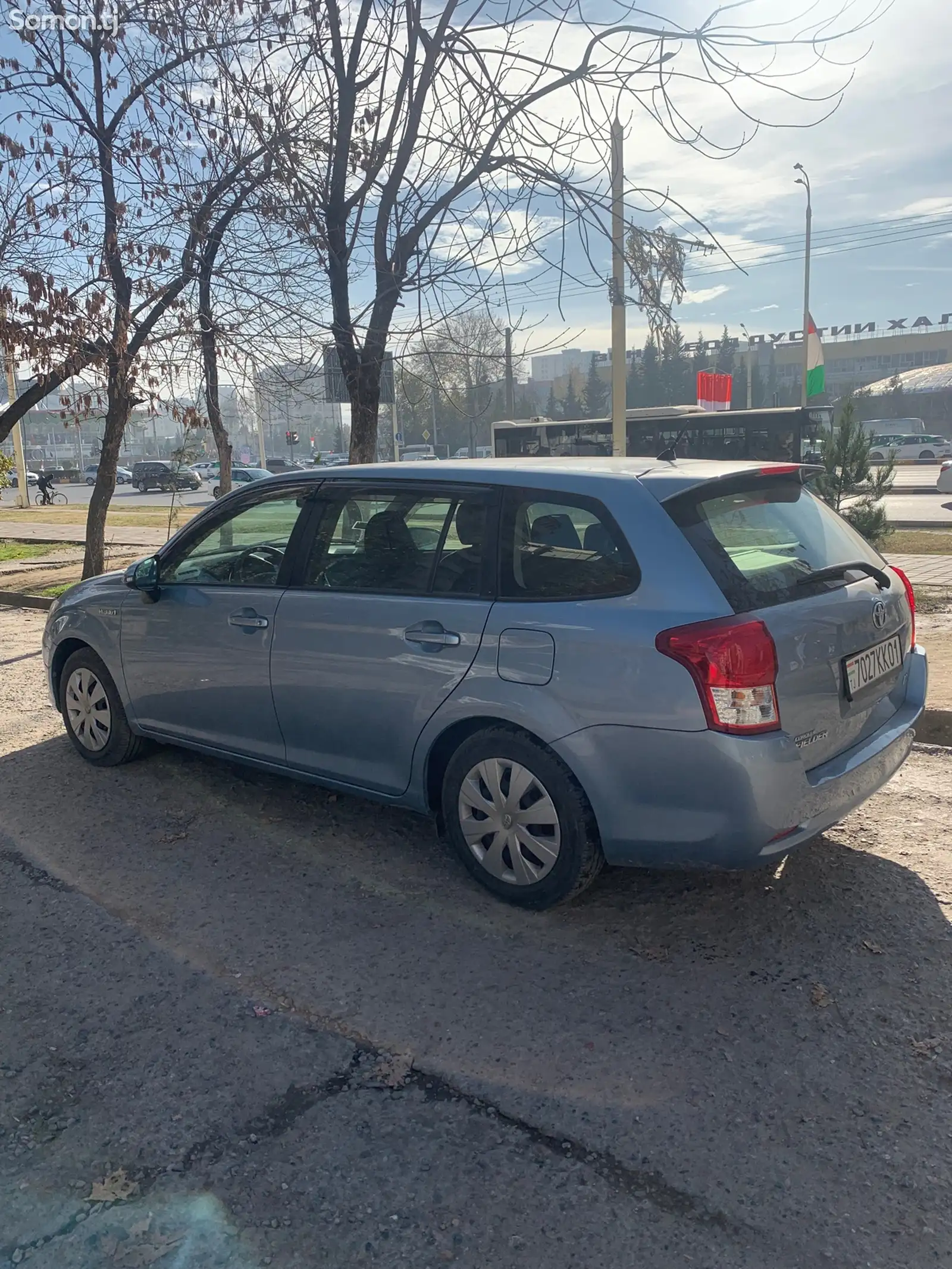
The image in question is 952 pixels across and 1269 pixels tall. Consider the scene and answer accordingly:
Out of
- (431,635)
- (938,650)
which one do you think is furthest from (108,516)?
(431,635)

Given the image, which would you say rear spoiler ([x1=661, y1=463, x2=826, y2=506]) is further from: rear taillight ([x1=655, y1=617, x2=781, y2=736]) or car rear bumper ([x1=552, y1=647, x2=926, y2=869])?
car rear bumper ([x1=552, y1=647, x2=926, y2=869])

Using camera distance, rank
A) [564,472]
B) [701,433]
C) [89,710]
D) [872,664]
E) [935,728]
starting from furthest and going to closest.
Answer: [701,433], [935,728], [89,710], [564,472], [872,664]

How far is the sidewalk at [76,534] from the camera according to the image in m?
19.9

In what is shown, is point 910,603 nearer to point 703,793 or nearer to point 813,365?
point 703,793

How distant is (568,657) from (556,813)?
571 millimetres

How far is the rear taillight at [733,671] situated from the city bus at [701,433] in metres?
21.6

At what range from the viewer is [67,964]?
11.3ft

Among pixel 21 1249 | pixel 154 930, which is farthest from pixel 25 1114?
pixel 154 930

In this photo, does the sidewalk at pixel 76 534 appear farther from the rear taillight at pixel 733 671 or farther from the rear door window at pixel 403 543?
the rear taillight at pixel 733 671

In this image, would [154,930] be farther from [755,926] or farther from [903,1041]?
[903,1041]

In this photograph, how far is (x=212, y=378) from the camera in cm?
1103

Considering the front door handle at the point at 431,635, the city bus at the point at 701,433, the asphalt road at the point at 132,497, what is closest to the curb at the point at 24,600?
the front door handle at the point at 431,635

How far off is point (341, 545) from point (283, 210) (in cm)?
559

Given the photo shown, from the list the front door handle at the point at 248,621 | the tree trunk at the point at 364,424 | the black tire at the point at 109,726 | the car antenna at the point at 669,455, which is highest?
the tree trunk at the point at 364,424
